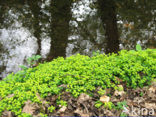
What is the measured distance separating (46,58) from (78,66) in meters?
1.87

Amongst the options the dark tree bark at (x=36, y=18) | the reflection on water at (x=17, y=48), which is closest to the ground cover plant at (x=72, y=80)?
the reflection on water at (x=17, y=48)

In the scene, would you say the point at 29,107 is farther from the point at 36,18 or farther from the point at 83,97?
the point at 36,18

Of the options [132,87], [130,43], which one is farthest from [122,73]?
[130,43]

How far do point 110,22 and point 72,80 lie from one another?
2.99 metres

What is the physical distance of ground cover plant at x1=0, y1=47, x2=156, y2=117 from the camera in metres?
2.75

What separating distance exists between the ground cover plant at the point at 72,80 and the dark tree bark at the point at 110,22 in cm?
148

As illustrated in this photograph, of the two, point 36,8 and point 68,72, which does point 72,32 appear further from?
point 68,72

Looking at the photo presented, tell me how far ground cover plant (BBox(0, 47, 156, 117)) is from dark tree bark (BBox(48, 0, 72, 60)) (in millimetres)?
1304

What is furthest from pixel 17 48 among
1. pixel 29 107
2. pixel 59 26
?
pixel 29 107

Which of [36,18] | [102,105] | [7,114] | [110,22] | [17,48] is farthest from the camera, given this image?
[110,22]

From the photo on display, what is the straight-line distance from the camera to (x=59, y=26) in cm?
516

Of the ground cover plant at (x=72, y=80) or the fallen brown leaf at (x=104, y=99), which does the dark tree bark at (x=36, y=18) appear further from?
the fallen brown leaf at (x=104, y=99)

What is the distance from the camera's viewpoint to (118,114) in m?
2.75

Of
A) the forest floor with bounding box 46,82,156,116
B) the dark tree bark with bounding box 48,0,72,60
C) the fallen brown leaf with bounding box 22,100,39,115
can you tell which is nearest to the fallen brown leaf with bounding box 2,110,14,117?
the fallen brown leaf with bounding box 22,100,39,115
